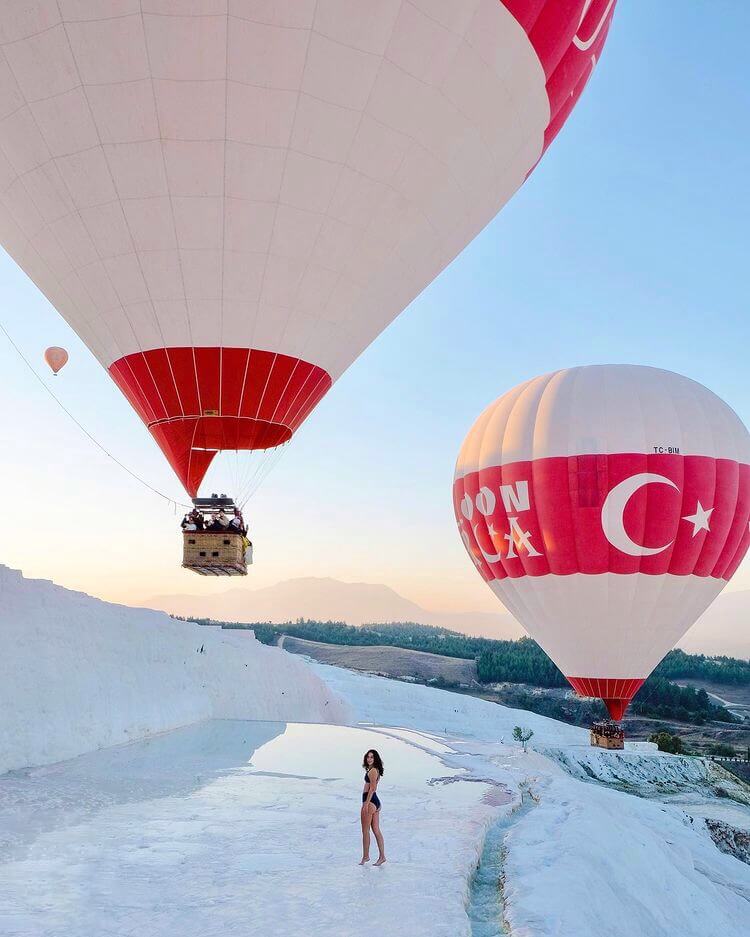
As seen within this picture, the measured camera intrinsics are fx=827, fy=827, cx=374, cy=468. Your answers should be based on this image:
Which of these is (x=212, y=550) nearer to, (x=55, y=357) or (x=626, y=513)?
(x=55, y=357)

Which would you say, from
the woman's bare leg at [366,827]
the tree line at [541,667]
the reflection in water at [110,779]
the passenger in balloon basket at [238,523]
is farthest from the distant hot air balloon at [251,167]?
the tree line at [541,667]

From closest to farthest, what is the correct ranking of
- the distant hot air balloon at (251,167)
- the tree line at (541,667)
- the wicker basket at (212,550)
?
1. the distant hot air balloon at (251,167)
2. the wicker basket at (212,550)
3. the tree line at (541,667)

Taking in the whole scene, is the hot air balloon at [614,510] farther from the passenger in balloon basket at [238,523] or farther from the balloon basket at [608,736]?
the passenger in balloon basket at [238,523]

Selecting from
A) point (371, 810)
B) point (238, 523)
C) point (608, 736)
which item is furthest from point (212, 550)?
point (608, 736)

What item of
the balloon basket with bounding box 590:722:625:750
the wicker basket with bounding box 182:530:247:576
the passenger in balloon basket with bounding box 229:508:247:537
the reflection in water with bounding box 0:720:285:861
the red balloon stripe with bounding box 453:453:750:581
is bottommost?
the reflection in water with bounding box 0:720:285:861

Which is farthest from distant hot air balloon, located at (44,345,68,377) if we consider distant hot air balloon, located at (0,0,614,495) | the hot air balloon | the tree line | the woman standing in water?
the tree line

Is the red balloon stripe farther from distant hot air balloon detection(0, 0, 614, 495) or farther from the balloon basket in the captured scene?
distant hot air balloon detection(0, 0, 614, 495)

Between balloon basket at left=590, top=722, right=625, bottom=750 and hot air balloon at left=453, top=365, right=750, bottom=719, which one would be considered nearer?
hot air balloon at left=453, top=365, right=750, bottom=719
